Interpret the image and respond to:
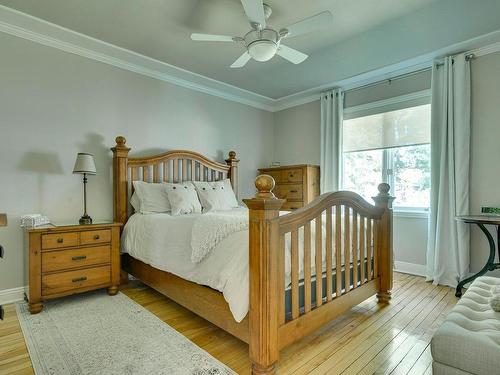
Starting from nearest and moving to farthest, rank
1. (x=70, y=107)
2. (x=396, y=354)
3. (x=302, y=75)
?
(x=396, y=354)
(x=70, y=107)
(x=302, y=75)

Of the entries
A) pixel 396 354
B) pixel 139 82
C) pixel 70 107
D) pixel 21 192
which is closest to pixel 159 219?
pixel 21 192

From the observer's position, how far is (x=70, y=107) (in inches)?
117

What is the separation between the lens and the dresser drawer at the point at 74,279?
94.2 inches

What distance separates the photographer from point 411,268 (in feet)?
11.8

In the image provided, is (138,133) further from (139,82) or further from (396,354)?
(396,354)

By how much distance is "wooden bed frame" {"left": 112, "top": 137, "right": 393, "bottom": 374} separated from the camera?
1.50m

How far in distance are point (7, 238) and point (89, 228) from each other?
79cm

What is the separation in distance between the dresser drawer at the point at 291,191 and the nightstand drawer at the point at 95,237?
2.55m

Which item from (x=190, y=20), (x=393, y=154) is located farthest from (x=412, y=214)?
(x=190, y=20)

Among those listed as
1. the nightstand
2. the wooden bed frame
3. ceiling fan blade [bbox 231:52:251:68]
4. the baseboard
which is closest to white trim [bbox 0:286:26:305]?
the nightstand

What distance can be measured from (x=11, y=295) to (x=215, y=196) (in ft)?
7.04

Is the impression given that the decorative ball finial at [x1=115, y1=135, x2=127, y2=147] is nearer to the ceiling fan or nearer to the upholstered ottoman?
the ceiling fan

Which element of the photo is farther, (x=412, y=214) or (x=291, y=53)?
(x=412, y=214)

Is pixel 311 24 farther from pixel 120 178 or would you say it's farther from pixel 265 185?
pixel 120 178
